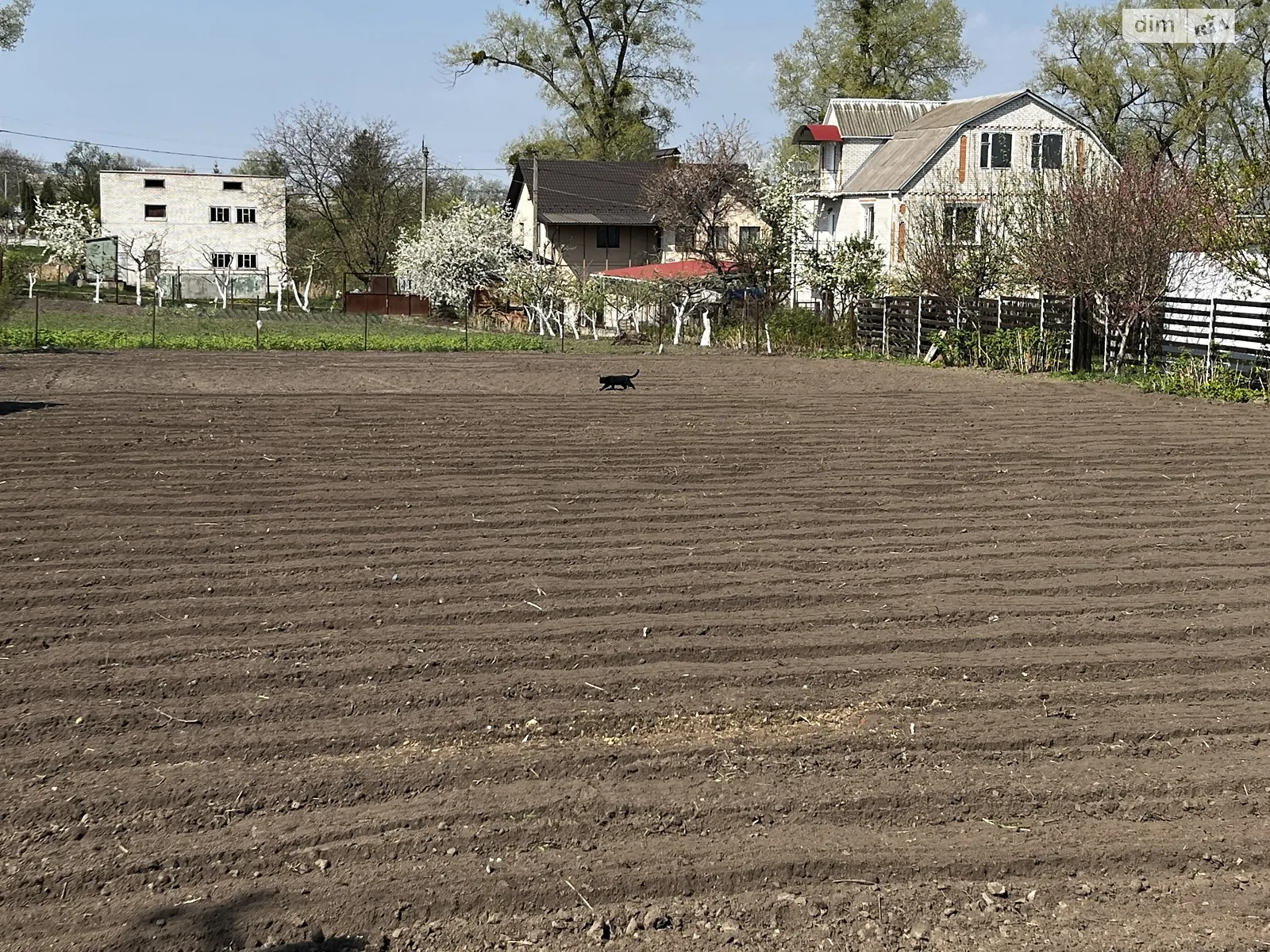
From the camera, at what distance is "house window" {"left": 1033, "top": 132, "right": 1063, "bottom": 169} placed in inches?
1812

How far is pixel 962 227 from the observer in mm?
32531

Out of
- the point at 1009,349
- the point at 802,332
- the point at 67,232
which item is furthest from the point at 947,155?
the point at 67,232

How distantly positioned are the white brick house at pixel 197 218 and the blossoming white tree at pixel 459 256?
1833 centimetres

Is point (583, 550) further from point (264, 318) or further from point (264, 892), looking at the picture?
point (264, 318)

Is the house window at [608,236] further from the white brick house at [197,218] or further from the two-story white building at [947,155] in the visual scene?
the white brick house at [197,218]

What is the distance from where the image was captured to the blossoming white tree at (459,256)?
52.4 meters

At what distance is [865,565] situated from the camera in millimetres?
9969

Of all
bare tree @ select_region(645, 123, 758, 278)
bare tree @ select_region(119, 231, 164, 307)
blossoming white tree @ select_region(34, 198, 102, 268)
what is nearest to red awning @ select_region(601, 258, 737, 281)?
bare tree @ select_region(645, 123, 758, 278)

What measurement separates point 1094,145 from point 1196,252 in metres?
21.6

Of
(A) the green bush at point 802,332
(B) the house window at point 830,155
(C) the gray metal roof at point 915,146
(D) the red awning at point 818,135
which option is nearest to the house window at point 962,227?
(A) the green bush at point 802,332

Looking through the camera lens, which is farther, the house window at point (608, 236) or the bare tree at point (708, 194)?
the house window at point (608, 236)

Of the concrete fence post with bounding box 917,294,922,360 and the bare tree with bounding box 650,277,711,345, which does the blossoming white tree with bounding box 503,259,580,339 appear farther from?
the concrete fence post with bounding box 917,294,922,360

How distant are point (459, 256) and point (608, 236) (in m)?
10.1

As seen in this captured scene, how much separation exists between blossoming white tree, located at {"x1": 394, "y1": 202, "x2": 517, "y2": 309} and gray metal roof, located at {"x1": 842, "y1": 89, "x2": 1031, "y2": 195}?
1262 centimetres
